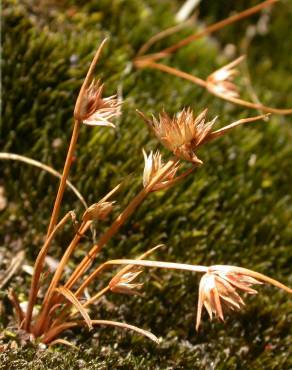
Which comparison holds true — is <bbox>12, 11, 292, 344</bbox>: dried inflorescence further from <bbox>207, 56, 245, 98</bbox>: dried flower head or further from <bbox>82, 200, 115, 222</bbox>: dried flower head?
<bbox>207, 56, 245, 98</bbox>: dried flower head

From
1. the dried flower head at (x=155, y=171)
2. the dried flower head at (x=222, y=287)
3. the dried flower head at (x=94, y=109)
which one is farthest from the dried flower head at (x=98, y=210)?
the dried flower head at (x=222, y=287)

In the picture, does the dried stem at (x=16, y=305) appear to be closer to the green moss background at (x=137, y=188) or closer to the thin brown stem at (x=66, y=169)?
the green moss background at (x=137, y=188)

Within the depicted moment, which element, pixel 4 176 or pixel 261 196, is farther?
pixel 261 196

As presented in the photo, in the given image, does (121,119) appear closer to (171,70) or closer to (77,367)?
(171,70)

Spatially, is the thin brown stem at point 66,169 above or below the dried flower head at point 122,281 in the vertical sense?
above

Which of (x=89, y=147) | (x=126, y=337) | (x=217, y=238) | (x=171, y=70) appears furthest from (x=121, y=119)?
(x=126, y=337)

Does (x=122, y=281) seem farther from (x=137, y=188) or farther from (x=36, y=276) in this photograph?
(x=137, y=188)
